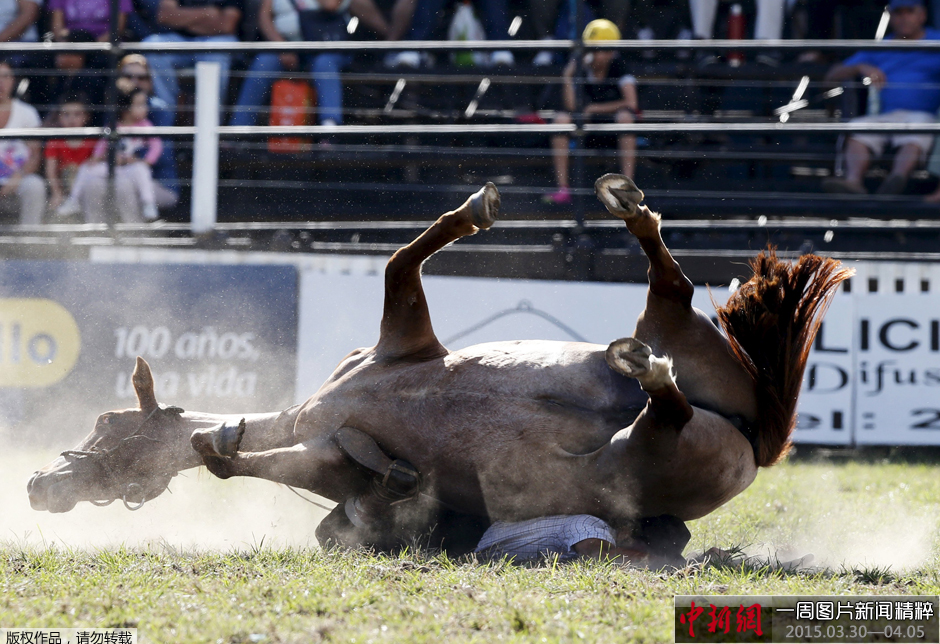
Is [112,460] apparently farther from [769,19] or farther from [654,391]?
[769,19]

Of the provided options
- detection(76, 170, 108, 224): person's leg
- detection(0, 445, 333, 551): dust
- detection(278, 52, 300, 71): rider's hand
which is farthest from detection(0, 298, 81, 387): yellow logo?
detection(278, 52, 300, 71): rider's hand

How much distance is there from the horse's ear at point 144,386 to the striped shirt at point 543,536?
5.04 ft

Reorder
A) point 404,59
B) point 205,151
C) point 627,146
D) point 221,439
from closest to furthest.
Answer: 1. point 221,439
2. point 205,151
3. point 627,146
4. point 404,59

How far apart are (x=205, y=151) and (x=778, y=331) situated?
192 inches

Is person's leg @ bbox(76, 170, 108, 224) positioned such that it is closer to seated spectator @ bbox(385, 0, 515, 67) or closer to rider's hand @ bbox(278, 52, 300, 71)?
rider's hand @ bbox(278, 52, 300, 71)

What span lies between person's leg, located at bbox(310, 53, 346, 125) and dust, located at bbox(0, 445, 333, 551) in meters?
3.53

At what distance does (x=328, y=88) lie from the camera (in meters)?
7.51

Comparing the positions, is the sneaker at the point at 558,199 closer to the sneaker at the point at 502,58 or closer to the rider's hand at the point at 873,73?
the sneaker at the point at 502,58

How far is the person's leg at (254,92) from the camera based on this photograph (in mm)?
7523

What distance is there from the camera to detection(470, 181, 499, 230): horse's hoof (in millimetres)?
3412

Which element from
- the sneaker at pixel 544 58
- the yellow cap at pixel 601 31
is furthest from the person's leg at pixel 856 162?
the sneaker at pixel 544 58

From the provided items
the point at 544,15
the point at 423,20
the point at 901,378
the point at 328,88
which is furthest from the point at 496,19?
the point at 901,378

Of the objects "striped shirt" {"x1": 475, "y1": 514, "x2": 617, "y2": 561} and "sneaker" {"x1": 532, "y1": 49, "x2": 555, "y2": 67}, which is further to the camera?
"sneaker" {"x1": 532, "y1": 49, "x2": 555, "y2": 67}

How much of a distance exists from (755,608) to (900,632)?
370 mm
